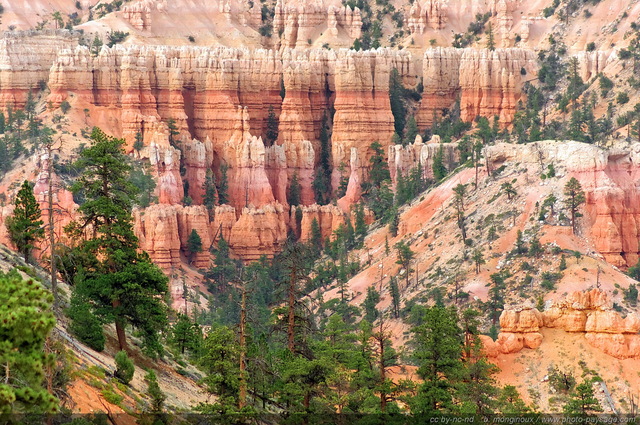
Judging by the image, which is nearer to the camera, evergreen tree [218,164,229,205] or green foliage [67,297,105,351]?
green foliage [67,297,105,351]

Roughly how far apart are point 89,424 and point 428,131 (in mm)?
95097

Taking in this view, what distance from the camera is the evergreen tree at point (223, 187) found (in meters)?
141

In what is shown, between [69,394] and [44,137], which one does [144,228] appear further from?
[69,394]

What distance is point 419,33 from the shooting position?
514 feet

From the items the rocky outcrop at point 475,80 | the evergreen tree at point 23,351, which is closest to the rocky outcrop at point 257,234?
the rocky outcrop at point 475,80

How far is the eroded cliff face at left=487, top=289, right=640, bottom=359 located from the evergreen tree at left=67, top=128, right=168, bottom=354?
59.2ft

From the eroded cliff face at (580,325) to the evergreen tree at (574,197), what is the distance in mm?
24856

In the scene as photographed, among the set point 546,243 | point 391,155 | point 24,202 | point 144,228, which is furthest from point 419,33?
point 24,202

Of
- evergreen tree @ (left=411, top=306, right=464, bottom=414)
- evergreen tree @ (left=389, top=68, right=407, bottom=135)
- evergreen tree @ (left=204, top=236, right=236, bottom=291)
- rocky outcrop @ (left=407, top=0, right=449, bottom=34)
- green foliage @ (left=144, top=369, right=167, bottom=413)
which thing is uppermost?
rocky outcrop @ (left=407, top=0, right=449, bottom=34)

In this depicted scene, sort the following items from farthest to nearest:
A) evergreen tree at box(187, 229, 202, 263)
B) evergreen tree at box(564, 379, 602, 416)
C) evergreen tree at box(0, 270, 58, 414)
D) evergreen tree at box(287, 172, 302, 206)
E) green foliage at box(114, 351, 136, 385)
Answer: evergreen tree at box(287, 172, 302, 206) < evergreen tree at box(187, 229, 202, 263) < evergreen tree at box(564, 379, 602, 416) < green foliage at box(114, 351, 136, 385) < evergreen tree at box(0, 270, 58, 414)

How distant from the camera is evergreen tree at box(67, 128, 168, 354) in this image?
234ft

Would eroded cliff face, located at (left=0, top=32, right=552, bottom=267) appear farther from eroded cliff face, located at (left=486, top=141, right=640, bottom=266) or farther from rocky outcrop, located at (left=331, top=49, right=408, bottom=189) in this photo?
eroded cliff face, located at (left=486, top=141, right=640, bottom=266)

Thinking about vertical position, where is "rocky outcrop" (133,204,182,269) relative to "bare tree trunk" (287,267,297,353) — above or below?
below

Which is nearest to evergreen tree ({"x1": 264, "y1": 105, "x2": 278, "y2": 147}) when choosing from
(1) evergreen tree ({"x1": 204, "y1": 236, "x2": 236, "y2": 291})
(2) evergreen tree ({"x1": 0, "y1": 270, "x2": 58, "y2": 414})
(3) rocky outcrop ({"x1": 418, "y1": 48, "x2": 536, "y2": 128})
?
(3) rocky outcrop ({"x1": 418, "y1": 48, "x2": 536, "y2": 128})
